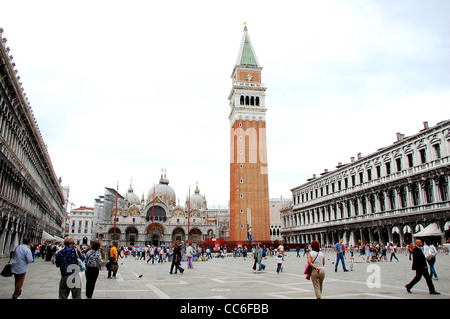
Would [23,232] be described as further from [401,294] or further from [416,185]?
[416,185]

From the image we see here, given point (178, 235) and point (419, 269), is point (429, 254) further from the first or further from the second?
point (178, 235)

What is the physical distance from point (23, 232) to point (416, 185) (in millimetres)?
37429

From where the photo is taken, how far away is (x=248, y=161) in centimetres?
6344

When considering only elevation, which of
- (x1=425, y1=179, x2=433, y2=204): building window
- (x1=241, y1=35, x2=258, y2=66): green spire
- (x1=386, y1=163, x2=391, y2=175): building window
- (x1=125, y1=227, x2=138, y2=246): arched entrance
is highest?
(x1=241, y1=35, x2=258, y2=66): green spire

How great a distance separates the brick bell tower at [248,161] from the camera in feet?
202

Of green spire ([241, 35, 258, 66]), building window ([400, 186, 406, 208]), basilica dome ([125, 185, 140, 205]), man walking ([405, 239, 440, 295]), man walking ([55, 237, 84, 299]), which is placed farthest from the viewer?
basilica dome ([125, 185, 140, 205])

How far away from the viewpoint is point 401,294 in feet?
29.6

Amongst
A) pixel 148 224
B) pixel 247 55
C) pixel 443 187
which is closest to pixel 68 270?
pixel 443 187

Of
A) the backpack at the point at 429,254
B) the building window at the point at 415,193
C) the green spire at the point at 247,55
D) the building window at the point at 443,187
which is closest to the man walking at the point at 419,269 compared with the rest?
the backpack at the point at 429,254

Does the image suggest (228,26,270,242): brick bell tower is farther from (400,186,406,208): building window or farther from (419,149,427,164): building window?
(419,149,427,164): building window

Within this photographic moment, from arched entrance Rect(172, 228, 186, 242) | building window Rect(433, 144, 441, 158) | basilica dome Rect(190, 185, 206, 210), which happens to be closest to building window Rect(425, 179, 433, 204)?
building window Rect(433, 144, 441, 158)

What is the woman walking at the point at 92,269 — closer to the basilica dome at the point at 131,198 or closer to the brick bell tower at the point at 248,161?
the brick bell tower at the point at 248,161

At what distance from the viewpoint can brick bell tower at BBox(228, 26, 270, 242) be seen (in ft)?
202
